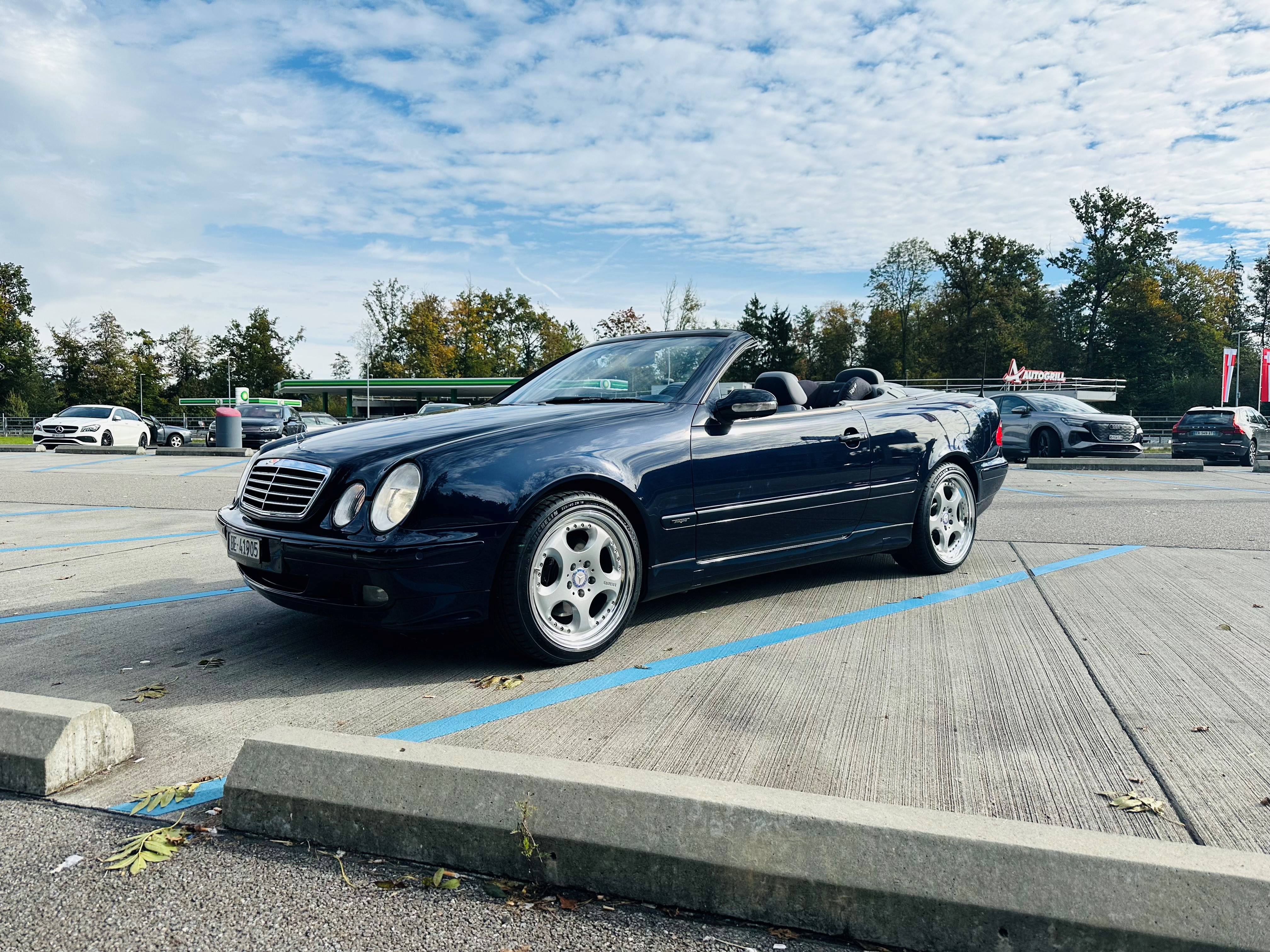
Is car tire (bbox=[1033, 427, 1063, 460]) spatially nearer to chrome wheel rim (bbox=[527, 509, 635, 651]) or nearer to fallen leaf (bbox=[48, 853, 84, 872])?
chrome wheel rim (bbox=[527, 509, 635, 651])

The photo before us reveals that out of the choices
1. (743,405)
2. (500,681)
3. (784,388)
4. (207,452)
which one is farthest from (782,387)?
(207,452)

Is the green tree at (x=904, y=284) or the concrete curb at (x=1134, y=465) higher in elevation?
the green tree at (x=904, y=284)

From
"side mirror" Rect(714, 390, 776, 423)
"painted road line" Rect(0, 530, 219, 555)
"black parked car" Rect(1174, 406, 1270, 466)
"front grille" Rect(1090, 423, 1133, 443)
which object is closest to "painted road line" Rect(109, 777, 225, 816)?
"side mirror" Rect(714, 390, 776, 423)

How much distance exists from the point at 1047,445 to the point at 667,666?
55.6 ft

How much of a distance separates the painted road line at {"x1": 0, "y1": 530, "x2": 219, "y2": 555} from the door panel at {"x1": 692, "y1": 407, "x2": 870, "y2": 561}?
207 inches

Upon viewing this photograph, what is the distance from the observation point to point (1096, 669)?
12.6 feet

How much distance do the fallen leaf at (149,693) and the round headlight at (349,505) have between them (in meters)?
0.91

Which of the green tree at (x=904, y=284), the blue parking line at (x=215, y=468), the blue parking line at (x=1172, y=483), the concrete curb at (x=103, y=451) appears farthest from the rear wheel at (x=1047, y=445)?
the green tree at (x=904, y=284)

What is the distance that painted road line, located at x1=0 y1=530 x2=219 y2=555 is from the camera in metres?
7.11

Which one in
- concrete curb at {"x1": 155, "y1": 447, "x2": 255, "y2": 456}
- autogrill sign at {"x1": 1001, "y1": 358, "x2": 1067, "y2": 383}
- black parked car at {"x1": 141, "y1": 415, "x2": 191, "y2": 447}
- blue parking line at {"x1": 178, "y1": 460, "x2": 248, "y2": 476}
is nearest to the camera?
blue parking line at {"x1": 178, "y1": 460, "x2": 248, "y2": 476}

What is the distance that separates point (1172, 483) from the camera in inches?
523

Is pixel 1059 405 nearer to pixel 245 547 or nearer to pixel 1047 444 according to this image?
pixel 1047 444

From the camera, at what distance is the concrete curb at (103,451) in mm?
21984

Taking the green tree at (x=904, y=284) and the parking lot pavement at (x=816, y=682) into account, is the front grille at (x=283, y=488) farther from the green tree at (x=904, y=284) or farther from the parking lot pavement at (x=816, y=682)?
the green tree at (x=904, y=284)
